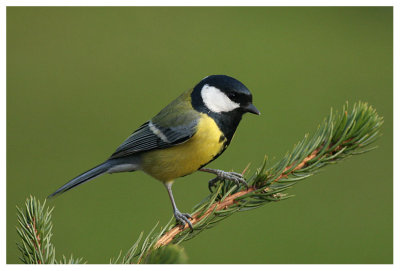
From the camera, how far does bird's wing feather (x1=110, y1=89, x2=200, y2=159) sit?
4.58 ft

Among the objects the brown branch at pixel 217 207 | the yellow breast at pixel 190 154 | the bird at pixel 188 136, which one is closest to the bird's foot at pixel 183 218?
the brown branch at pixel 217 207

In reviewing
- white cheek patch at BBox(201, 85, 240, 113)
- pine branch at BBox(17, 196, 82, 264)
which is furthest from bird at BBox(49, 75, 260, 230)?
pine branch at BBox(17, 196, 82, 264)

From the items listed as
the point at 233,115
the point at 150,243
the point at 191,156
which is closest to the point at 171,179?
the point at 191,156

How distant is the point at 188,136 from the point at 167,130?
0.10 metres

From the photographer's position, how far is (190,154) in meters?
1.37

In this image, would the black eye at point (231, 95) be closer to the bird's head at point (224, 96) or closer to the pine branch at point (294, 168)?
the bird's head at point (224, 96)

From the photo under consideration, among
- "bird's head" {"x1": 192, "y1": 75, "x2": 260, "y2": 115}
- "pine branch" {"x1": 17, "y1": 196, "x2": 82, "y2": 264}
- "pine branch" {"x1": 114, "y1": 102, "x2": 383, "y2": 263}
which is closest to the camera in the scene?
"pine branch" {"x1": 17, "y1": 196, "x2": 82, "y2": 264}

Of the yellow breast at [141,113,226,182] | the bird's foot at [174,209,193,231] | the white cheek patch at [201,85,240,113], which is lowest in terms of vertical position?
the bird's foot at [174,209,193,231]

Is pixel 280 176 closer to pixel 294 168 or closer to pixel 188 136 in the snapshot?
pixel 294 168

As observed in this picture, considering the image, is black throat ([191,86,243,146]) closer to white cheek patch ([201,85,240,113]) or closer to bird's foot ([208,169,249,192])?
white cheek patch ([201,85,240,113])

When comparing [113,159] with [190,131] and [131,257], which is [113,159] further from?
[131,257]

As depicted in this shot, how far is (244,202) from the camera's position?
1122 mm

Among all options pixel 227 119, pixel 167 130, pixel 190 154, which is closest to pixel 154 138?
pixel 167 130

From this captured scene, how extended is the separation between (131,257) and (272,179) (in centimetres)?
42
